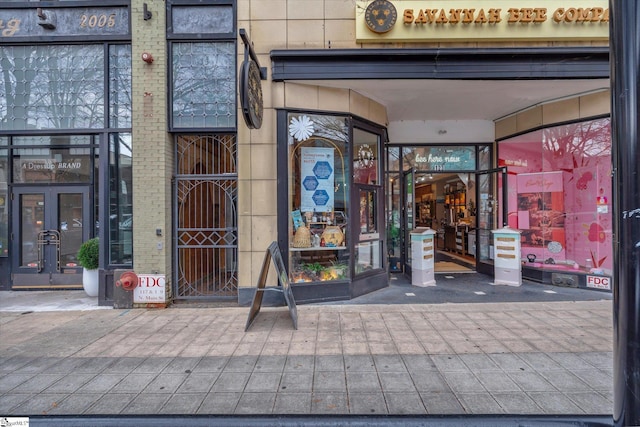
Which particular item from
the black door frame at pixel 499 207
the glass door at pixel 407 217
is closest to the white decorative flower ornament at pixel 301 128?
the glass door at pixel 407 217

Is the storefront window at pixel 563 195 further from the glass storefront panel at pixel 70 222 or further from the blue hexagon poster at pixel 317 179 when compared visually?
the glass storefront panel at pixel 70 222

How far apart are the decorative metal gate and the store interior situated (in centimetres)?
548

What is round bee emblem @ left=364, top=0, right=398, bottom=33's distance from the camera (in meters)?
6.05

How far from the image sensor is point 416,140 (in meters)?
9.01

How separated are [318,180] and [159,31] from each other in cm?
423

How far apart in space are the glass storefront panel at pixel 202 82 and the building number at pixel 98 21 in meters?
1.37

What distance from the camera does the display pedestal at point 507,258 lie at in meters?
7.37

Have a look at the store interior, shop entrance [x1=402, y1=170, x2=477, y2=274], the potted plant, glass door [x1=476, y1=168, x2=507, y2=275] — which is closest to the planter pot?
the potted plant

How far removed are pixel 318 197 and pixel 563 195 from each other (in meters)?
5.93

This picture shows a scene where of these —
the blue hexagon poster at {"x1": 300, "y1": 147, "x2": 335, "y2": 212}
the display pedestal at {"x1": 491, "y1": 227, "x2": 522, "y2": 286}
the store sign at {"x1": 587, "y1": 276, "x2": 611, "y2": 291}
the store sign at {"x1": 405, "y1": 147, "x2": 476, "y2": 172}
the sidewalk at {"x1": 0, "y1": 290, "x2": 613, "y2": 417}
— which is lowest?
the sidewalk at {"x1": 0, "y1": 290, "x2": 613, "y2": 417}

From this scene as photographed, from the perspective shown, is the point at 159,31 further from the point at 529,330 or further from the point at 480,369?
the point at 529,330

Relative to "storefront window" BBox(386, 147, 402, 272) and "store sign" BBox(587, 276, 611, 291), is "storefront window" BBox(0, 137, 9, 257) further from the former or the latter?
"store sign" BBox(587, 276, 611, 291)

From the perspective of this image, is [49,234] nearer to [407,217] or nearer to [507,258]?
[407,217]

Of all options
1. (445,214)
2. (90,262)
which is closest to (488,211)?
(445,214)
